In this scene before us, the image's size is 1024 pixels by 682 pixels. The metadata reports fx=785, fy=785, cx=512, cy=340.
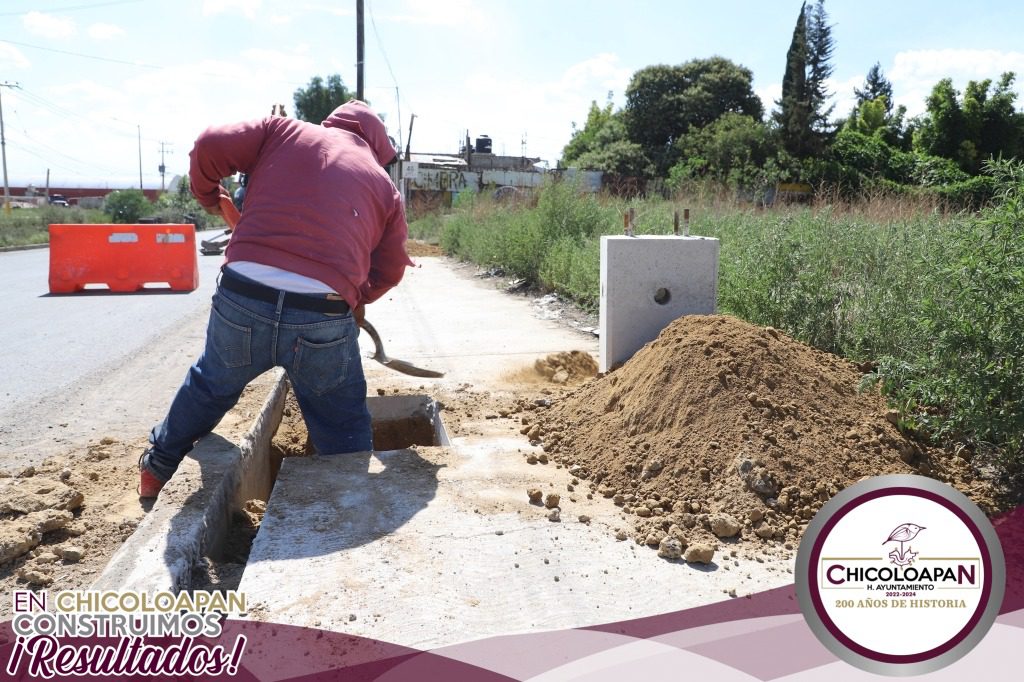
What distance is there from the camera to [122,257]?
1334cm

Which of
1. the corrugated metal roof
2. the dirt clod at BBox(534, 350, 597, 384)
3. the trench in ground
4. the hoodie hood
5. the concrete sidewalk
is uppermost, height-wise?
the corrugated metal roof

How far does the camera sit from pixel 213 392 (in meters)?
3.40

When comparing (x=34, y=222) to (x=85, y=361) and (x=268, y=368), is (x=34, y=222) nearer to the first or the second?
(x=85, y=361)

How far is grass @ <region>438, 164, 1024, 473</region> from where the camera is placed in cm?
318

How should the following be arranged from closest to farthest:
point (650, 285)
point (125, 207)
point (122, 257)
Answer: point (650, 285), point (122, 257), point (125, 207)

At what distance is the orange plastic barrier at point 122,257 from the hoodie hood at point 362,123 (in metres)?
10.3

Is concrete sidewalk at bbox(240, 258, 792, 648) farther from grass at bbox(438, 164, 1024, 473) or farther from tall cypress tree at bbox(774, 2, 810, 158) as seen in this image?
tall cypress tree at bbox(774, 2, 810, 158)

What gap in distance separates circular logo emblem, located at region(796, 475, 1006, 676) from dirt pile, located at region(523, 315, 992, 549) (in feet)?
2.28

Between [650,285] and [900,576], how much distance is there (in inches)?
126

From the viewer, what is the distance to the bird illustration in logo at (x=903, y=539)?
2342mm

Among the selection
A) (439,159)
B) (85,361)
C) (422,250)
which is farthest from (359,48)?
(439,159)

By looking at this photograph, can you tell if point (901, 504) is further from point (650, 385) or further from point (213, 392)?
point (213, 392)

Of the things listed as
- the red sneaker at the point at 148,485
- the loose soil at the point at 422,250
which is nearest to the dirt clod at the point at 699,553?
the red sneaker at the point at 148,485

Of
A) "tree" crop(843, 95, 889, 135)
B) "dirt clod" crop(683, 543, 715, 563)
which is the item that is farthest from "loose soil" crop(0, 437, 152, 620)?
"tree" crop(843, 95, 889, 135)
